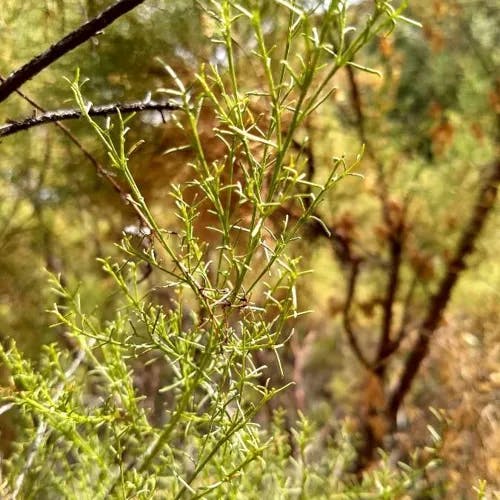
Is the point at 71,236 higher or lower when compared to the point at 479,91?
lower

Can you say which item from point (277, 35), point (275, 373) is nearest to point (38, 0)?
point (277, 35)

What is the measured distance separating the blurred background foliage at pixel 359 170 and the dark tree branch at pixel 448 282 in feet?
0.08

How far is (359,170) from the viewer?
2.87 feet

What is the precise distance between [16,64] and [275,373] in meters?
1.26

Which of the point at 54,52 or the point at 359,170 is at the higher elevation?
the point at 54,52

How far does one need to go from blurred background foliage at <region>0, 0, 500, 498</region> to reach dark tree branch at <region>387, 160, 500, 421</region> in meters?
0.02

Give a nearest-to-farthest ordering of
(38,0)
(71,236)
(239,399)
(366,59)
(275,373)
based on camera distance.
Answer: (239,399)
(38,0)
(366,59)
(71,236)
(275,373)

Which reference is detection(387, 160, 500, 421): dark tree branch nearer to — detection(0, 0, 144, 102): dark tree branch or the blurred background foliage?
the blurred background foliage

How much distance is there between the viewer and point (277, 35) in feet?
2.11

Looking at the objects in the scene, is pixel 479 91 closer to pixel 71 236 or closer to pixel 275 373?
pixel 71 236

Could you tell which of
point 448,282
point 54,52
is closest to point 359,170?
point 448,282

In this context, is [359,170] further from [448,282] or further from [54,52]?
[54,52]

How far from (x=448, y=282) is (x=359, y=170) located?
0.20 m

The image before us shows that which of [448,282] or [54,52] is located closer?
[54,52]
